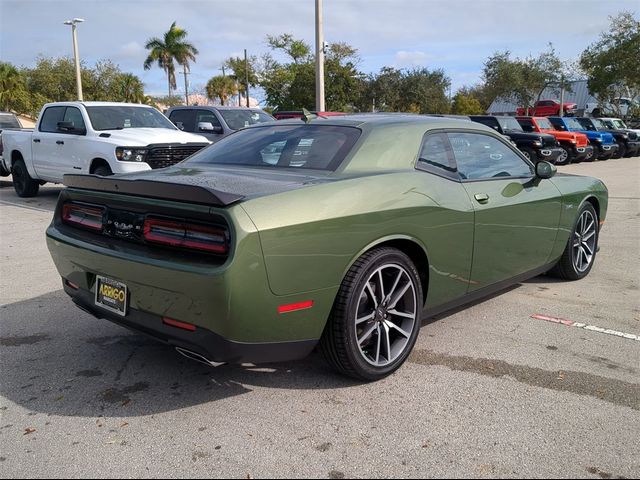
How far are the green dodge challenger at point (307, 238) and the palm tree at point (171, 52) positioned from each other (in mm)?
51228

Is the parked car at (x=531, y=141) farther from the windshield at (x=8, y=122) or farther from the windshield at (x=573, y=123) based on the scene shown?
the windshield at (x=8, y=122)

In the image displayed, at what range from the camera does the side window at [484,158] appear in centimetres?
410

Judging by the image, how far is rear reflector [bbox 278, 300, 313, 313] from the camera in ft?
9.34

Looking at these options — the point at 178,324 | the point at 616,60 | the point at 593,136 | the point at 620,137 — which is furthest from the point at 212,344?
the point at 616,60

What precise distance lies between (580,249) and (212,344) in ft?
13.2

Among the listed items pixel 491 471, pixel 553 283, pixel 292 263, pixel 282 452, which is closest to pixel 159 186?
pixel 292 263

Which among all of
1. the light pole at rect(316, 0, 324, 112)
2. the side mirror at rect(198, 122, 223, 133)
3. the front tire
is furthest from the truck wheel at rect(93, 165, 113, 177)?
the light pole at rect(316, 0, 324, 112)

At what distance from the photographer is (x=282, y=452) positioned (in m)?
2.62

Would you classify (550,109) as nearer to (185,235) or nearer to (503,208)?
(503,208)

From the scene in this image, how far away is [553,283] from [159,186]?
3.94m

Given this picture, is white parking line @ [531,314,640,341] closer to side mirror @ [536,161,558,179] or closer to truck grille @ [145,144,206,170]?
side mirror @ [536,161,558,179]

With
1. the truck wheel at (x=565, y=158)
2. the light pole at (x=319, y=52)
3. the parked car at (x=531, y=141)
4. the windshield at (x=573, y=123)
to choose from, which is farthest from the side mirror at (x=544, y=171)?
the windshield at (x=573, y=123)

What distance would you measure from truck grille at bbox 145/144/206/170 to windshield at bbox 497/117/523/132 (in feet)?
41.7

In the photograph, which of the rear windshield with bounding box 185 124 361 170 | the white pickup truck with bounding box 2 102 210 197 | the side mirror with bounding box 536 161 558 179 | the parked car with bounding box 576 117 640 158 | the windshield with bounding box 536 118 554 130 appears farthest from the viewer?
the parked car with bounding box 576 117 640 158
